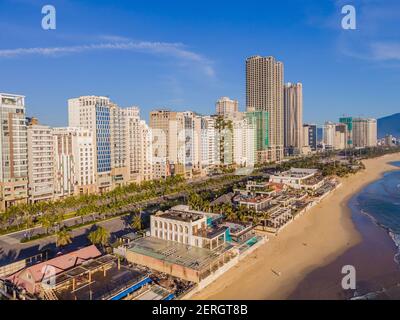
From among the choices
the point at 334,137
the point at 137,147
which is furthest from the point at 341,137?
the point at 137,147

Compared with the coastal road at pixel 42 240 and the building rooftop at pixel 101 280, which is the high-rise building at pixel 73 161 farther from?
the building rooftop at pixel 101 280

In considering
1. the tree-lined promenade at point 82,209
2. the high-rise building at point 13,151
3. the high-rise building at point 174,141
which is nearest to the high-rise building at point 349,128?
the high-rise building at point 174,141

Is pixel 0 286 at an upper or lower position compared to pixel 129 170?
lower

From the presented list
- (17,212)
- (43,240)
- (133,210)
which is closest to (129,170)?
(133,210)

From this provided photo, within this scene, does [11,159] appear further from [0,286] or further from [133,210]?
[0,286]

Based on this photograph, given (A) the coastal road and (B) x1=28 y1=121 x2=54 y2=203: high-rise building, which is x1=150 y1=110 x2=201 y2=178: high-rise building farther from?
(A) the coastal road
